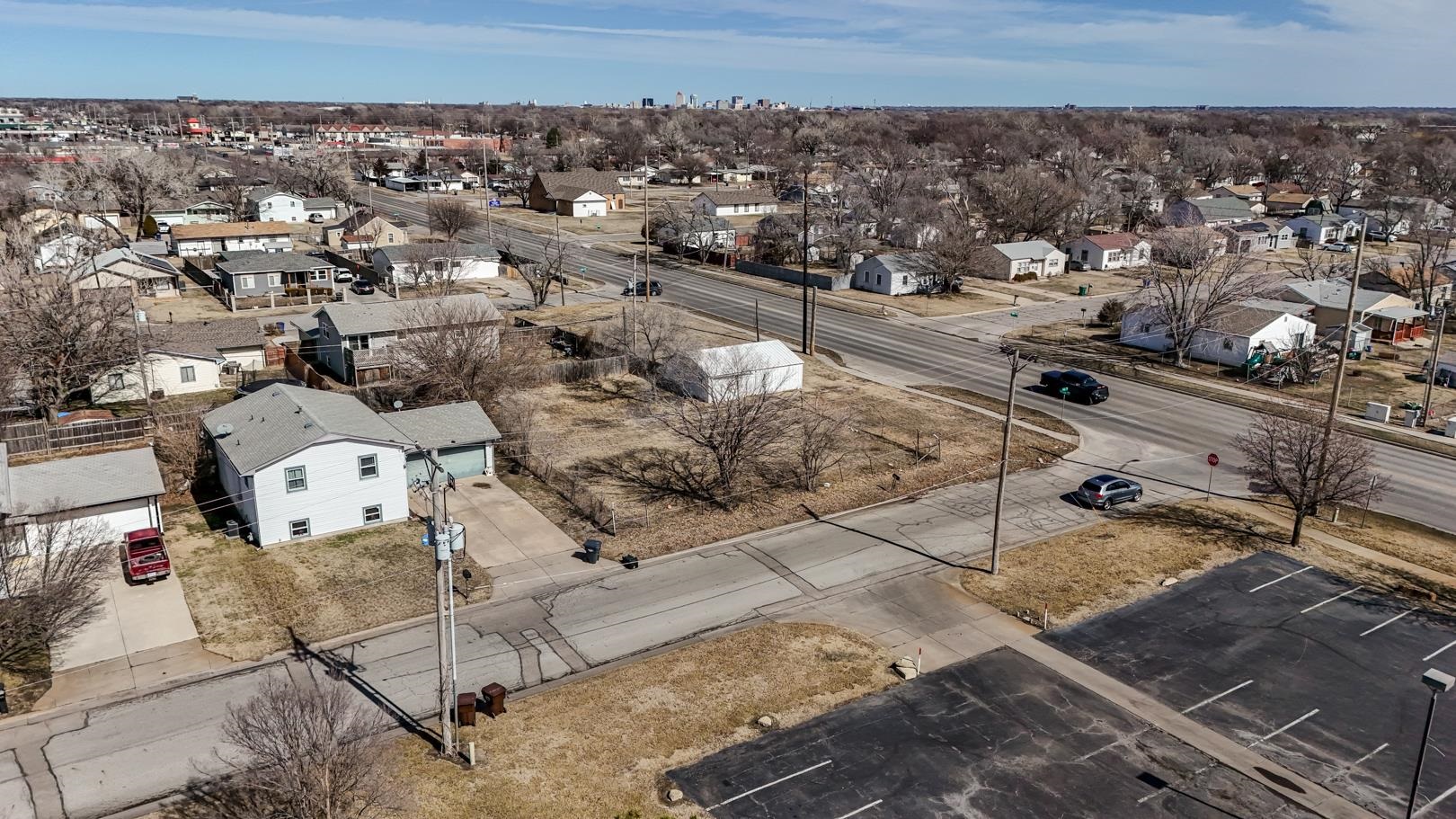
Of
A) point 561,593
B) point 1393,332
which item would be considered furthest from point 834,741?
point 1393,332

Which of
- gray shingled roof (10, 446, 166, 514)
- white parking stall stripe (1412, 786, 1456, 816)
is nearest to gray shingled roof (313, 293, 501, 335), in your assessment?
gray shingled roof (10, 446, 166, 514)

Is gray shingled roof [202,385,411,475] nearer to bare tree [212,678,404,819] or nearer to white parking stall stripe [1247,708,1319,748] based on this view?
bare tree [212,678,404,819]

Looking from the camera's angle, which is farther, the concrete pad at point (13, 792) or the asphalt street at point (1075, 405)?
the asphalt street at point (1075, 405)

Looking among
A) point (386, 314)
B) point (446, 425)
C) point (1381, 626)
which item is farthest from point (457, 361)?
point (1381, 626)

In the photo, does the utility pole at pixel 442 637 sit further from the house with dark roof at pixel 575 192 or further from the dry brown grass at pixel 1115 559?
the house with dark roof at pixel 575 192

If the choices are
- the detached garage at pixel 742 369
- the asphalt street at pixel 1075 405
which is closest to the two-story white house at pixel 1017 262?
the asphalt street at pixel 1075 405

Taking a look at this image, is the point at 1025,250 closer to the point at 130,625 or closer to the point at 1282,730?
the point at 1282,730

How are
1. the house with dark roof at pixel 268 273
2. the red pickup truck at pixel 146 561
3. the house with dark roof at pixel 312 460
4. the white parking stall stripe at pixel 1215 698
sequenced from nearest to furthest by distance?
the white parking stall stripe at pixel 1215 698, the red pickup truck at pixel 146 561, the house with dark roof at pixel 312 460, the house with dark roof at pixel 268 273

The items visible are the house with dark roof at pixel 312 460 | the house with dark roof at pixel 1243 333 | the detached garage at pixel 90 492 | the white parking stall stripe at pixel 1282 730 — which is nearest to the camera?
the white parking stall stripe at pixel 1282 730
